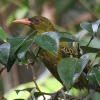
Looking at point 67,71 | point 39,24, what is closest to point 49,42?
point 67,71

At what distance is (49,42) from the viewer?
4.42 feet

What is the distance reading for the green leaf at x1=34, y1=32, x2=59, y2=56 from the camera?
1334 millimetres

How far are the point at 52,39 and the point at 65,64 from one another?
105mm

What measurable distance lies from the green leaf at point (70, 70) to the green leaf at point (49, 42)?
67 mm

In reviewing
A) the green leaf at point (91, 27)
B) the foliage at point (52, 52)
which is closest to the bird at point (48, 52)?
the green leaf at point (91, 27)

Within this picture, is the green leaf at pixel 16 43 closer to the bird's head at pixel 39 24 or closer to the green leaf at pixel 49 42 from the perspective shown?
the green leaf at pixel 49 42

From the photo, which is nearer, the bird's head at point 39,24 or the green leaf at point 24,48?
the green leaf at point 24,48

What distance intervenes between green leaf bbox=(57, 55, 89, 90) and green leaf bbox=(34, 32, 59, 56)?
7cm

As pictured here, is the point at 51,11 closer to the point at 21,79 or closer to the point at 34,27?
the point at 21,79

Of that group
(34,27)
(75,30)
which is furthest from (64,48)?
(75,30)

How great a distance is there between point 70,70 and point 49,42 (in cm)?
12

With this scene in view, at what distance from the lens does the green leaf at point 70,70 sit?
1.35 metres

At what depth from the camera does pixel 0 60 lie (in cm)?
145

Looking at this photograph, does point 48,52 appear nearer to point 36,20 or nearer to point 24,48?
point 36,20
